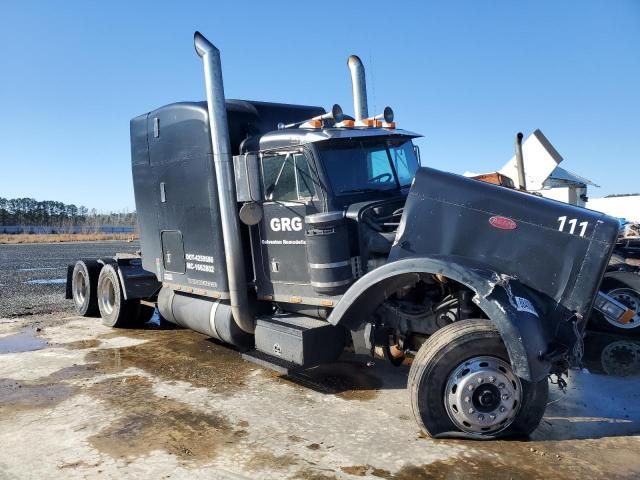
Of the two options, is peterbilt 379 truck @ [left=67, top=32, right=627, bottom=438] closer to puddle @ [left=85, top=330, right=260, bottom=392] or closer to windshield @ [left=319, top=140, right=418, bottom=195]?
windshield @ [left=319, top=140, right=418, bottom=195]

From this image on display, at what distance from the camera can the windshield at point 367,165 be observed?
5.44m

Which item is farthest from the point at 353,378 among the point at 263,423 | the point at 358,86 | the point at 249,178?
the point at 358,86

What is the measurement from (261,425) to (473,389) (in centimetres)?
184

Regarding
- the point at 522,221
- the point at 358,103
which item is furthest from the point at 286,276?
the point at 358,103

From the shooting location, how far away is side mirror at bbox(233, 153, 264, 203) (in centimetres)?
548

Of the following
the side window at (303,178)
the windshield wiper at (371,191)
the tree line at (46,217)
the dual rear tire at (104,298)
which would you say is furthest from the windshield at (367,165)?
the tree line at (46,217)

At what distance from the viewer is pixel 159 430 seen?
4.46 metres

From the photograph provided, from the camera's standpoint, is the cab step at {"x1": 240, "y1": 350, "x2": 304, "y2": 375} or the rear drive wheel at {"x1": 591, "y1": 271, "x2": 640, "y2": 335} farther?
the cab step at {"x1": 240, "y1": 350, "x2": 304, "y2": 375}

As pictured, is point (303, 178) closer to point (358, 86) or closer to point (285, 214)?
point (285, 214)

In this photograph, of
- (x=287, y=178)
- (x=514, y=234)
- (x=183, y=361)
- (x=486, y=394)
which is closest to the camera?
(x=486, y=394)

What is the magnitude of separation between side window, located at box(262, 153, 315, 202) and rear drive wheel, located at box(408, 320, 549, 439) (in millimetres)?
2208

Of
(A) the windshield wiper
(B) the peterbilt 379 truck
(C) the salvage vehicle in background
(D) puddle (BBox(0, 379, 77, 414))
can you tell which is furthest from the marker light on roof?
(D) puddle (BBox(0, 379, 77, 414))

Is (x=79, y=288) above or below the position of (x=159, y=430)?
above

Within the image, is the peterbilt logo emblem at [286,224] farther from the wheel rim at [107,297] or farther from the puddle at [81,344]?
the wheel rim at [107,297]
